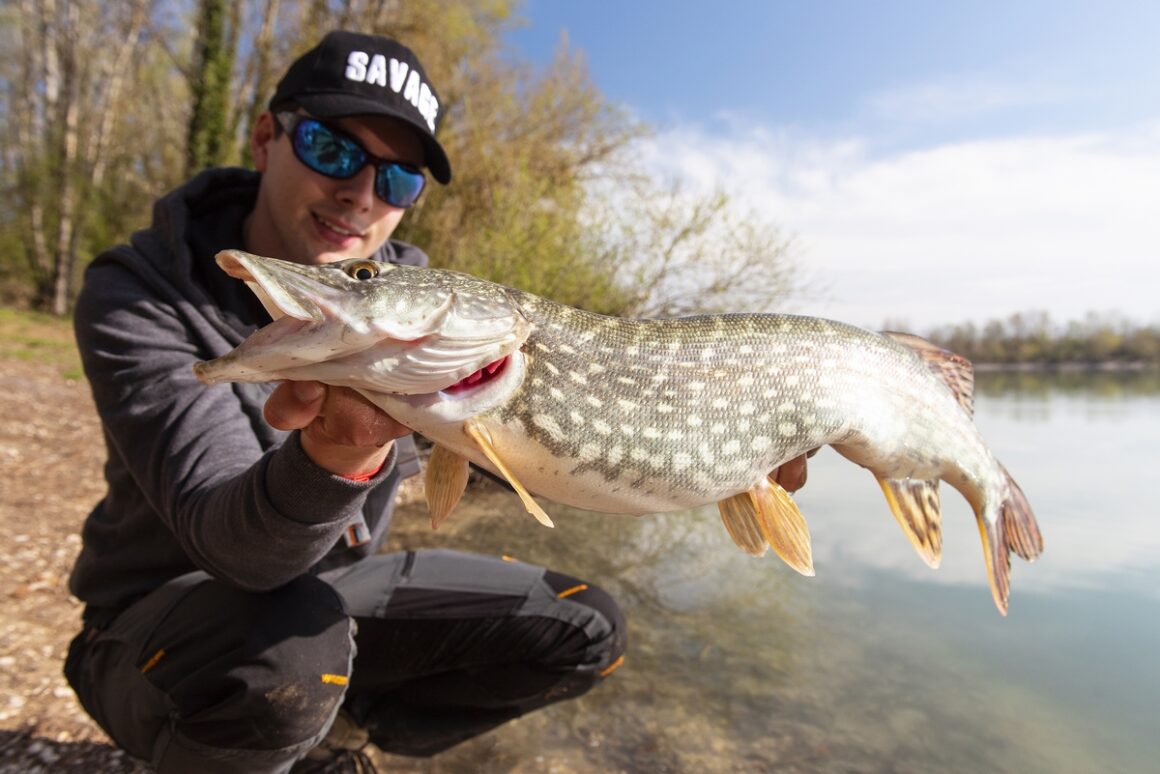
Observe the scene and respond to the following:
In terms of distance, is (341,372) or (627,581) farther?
(627,581)

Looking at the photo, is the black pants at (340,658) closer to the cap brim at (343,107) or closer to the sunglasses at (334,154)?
the sunglasses at (334,154)

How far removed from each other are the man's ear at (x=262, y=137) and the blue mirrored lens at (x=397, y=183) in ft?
1.65

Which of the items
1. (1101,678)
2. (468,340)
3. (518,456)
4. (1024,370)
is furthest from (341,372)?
(1024,370)

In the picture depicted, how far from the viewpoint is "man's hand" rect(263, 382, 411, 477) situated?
1.47 m

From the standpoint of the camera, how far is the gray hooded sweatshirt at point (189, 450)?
1618 millimetres

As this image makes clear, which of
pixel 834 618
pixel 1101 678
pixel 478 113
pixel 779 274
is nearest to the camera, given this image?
pixel 1101 678

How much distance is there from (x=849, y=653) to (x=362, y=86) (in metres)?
3.78

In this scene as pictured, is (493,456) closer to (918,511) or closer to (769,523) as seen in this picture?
(769,523)

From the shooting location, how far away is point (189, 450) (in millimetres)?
1835

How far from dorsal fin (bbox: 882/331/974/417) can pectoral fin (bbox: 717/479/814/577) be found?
0.73m

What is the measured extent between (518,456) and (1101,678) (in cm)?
406

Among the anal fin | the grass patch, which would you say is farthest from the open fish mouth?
the grass patch

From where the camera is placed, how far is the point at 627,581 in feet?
15.3

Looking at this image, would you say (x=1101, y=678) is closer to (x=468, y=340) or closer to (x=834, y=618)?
(x=834, y=618)
